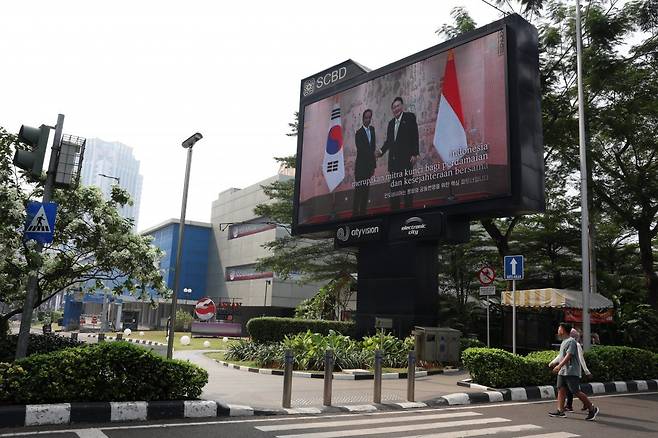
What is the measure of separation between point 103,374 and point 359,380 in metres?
7.30

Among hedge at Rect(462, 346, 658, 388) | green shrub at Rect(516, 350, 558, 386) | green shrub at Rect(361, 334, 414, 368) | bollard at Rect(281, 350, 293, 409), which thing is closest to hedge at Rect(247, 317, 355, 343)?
green shrub at Rect(361, 334, 414, 368)

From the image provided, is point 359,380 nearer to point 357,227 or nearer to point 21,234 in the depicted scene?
point 357,227

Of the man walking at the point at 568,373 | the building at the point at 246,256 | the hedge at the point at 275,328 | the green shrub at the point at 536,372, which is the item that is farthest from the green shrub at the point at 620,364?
the building at the point at 246,256

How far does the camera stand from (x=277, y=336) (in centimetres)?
2022

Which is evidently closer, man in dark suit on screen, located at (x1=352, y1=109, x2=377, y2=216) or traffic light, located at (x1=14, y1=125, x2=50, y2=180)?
traffic light, located at (x1=14, y1=125, x2=50, y2=180)

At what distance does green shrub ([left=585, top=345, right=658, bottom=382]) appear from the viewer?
1363 cm

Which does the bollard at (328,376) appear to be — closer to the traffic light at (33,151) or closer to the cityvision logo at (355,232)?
the traffic light at (33,151)

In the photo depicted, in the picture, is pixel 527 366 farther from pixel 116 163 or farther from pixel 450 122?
pixel 116 163

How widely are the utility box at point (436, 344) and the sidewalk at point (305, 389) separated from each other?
1.20 meters

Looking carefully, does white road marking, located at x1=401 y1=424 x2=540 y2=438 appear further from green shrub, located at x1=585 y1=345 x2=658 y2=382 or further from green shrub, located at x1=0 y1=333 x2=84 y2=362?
green shrub, located at x1=0 y1=333 x2=84 y2=362

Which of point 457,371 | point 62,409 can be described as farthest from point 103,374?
point 457,371

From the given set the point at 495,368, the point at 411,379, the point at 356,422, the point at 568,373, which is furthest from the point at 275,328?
the point at 568,373

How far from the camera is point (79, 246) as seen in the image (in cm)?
1258

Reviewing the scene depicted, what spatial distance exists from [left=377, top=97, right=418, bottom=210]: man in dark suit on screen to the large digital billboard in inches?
A: 1.3
